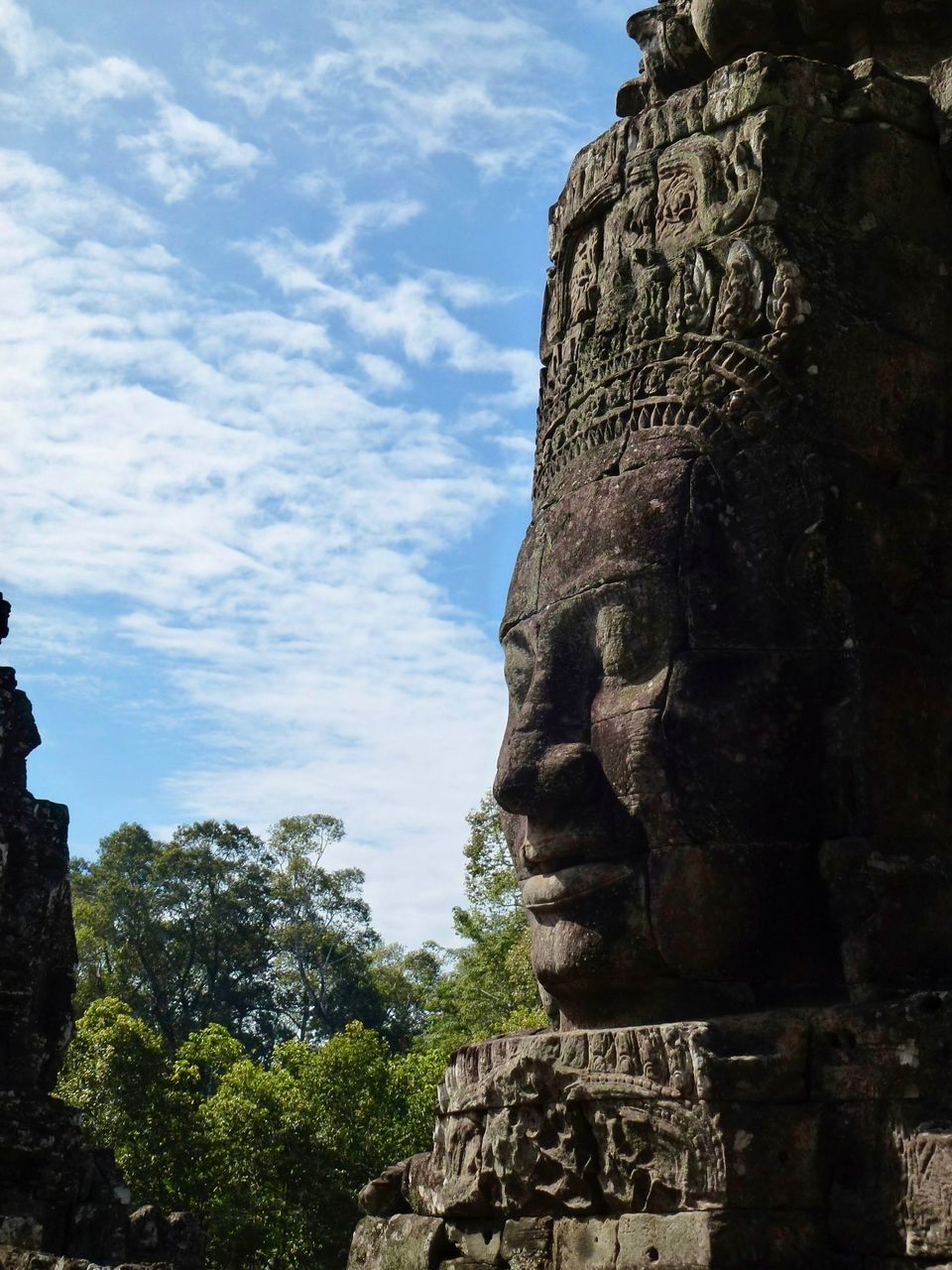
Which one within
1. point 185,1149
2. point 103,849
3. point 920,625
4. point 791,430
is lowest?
point 185,1149

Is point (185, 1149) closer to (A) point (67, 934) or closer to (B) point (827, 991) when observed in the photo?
(A) point (67, 934)

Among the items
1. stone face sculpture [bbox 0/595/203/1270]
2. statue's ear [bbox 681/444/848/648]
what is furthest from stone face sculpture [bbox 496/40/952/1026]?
stone face sculpture [bbox 0/595/203/1270]

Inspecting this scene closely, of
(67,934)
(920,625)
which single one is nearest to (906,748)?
(920,625)

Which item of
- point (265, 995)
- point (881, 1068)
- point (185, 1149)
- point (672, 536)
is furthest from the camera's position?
point (265, 995)

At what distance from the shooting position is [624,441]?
5.91 m

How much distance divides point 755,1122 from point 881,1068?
407mm

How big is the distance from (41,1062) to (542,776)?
367 cm

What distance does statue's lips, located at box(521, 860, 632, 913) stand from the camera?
5289mm

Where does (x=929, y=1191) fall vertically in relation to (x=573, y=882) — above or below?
below

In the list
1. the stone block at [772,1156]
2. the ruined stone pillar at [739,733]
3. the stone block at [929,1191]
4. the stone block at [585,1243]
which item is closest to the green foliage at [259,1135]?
the ruined stone pillar at [739,733]

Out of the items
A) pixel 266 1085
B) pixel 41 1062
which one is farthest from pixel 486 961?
pixel 41 1062

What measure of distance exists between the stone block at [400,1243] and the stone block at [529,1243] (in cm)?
39

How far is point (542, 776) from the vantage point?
18.0ft

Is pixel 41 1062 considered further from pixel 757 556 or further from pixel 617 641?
pixel 757 556
